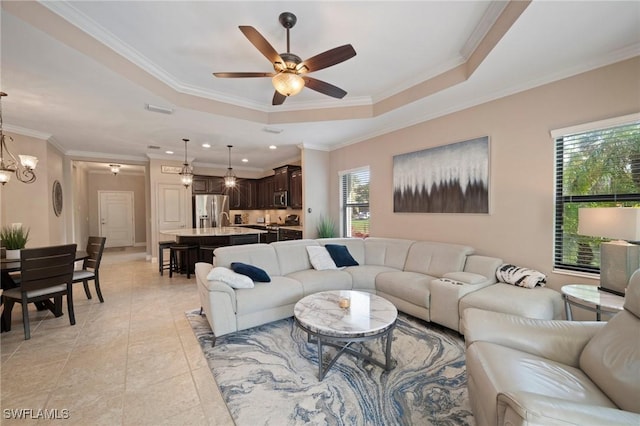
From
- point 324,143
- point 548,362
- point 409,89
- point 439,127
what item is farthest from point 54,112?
point 548,362

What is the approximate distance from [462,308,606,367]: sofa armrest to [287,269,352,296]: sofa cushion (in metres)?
1.84

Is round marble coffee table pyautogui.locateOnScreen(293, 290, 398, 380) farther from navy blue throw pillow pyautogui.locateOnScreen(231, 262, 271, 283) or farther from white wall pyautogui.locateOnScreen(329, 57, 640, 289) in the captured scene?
white wall pyautogui.locateOnScreen(329, 57, 640, 289)

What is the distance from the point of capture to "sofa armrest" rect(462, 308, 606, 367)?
156cm

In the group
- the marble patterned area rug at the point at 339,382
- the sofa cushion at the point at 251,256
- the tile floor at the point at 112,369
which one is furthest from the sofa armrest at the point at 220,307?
the sofa cushion at the point at 251,256

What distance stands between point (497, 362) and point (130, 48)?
3.97m

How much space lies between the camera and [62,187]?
6.03 meters

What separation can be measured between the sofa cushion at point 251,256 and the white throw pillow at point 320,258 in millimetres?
519

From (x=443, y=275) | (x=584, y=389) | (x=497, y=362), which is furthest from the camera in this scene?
(x=443, y=275)

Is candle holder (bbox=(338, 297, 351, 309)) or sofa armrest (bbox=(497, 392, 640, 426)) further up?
sofa armrest (bbox=(497, 392, 640, 426))

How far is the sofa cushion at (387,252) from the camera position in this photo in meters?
3.95

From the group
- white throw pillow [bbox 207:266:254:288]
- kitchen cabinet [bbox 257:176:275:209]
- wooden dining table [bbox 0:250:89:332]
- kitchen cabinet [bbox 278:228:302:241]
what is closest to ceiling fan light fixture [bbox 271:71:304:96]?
white throw pillow [bbox 207:266:254:288]

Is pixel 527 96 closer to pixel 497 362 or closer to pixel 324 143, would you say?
pixel 497 362

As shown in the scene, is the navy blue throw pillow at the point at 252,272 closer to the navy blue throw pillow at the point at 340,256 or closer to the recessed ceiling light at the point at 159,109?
the navy blue throw pillow at the point at 340,256

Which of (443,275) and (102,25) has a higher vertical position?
(102,25)
